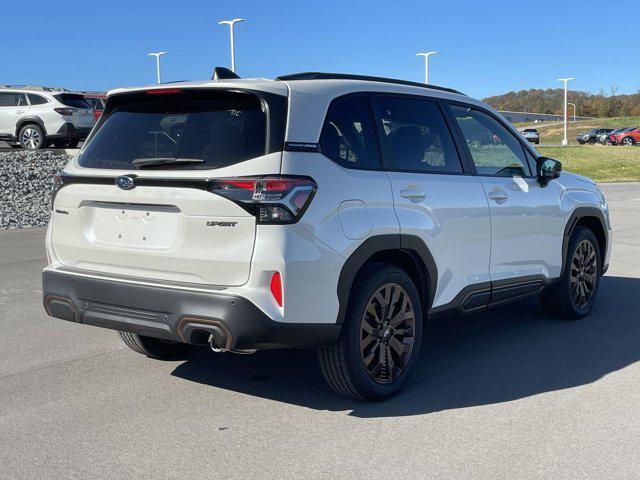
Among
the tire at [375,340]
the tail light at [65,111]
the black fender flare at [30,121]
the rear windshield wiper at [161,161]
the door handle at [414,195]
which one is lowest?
the tire at [375,340]

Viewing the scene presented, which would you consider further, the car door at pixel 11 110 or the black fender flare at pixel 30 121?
the car door at pixel 11 110

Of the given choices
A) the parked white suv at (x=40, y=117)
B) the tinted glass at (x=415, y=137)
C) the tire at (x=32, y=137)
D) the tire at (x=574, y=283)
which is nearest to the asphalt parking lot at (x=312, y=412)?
the tire at (x=574, y=283)

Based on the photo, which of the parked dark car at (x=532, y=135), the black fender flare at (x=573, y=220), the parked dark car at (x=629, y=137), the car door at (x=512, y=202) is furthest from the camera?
the parked dark car at (x=629, y=137)

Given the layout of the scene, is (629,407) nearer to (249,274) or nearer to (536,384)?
(536,384)

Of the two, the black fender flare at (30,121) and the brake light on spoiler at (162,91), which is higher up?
the black fender flare at (30,121)

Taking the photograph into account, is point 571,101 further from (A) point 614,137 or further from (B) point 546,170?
(B) point 546,170

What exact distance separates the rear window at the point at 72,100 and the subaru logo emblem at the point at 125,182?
1737 centimetres

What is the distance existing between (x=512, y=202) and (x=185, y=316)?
2758 mm

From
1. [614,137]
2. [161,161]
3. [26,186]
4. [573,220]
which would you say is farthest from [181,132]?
[614,137]

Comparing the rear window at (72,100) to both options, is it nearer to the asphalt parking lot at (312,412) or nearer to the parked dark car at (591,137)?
the asphalt parking lot at (312,412)

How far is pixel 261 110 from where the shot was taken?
4.18 meters

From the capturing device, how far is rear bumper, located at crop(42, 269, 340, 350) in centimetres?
398

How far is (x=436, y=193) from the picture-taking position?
196 inches

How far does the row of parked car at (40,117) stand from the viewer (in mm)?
20266
